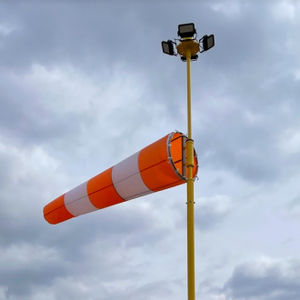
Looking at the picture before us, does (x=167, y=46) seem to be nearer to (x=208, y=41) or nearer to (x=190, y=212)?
(x=208, y=41)

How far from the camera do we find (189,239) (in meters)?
9.53

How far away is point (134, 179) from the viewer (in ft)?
39.1

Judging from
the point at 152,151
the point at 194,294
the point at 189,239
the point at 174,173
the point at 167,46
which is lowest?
the point at 194,294

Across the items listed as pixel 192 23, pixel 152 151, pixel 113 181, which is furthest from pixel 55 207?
pixel 192 23

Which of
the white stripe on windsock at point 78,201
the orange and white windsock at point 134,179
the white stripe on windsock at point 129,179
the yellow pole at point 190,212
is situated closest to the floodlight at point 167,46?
the yellow pole at point 190,212

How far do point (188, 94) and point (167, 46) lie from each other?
1397 mm

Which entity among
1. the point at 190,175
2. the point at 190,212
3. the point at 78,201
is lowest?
the point at 190,212

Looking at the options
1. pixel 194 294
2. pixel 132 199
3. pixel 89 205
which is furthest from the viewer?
pixel 89 205

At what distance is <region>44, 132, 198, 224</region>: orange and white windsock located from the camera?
10.6 metres

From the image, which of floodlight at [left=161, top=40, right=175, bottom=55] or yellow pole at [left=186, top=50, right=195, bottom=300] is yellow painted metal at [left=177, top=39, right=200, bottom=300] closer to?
yellow pole at [left=186, top=50, right=195, bottom=300]

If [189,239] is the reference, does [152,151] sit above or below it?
above

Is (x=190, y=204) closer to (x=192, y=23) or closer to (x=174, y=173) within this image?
(x=174, y=173)

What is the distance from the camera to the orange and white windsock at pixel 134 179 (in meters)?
10.6

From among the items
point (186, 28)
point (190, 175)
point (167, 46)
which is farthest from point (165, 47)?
point (190, 175)
